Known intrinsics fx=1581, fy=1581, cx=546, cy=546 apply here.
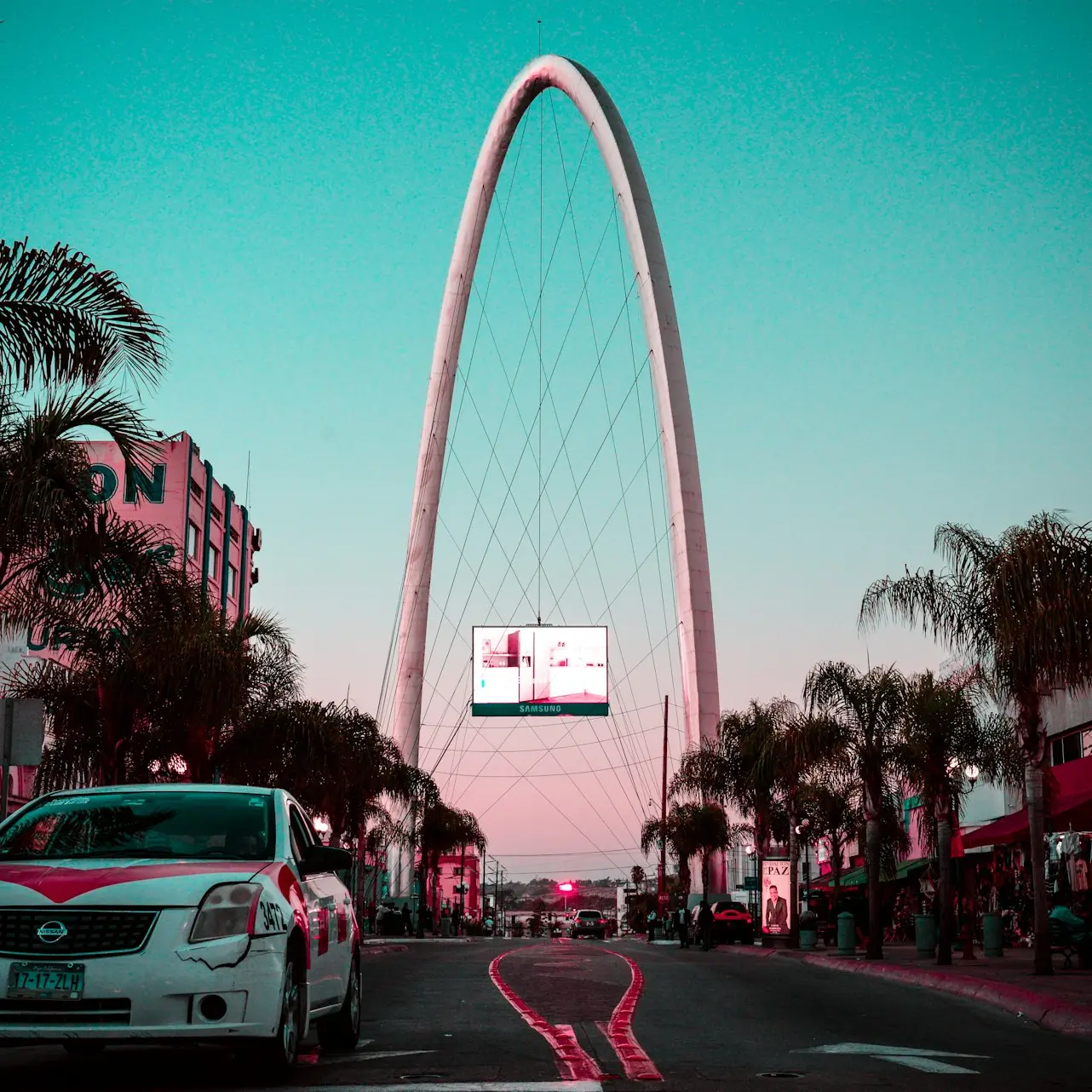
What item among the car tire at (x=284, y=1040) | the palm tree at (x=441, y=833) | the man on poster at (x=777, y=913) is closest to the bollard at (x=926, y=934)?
the man on poster at (x=777, y=913)

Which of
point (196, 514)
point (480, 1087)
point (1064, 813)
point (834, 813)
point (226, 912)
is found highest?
point (196, 514)

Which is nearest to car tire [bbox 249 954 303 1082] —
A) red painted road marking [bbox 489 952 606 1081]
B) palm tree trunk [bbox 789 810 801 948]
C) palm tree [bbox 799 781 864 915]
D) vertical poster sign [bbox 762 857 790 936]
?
red painted road marking [bbox 489 952 606 1081]

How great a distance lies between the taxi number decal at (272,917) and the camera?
8.30m

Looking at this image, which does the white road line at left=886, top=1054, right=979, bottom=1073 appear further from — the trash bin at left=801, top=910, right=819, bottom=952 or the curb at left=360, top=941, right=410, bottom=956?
the trash bin at left=801, top=910, right=819, bottom=952

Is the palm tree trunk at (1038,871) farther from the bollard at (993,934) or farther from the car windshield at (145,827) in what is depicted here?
the car windshield at (145,827)

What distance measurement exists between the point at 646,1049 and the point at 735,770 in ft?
136

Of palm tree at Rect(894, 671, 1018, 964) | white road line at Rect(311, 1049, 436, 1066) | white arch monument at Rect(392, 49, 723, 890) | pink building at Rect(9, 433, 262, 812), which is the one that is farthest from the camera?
pink building at Rect(9, 433, 262, 812)

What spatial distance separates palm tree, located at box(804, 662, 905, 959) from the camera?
3166 cm

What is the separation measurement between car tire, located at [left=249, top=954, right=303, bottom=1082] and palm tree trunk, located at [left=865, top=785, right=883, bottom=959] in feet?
80.5

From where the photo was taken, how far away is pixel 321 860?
9438 millimetres

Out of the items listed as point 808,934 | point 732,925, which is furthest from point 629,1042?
point 732,925

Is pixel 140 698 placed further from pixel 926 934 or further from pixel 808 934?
pixel 808 934

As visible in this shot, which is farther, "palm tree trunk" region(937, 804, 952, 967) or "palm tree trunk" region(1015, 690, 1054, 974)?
"palm tree trunk" region(937, 804, 952, 967)

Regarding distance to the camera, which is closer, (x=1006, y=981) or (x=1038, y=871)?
(x=1006, y=981)
